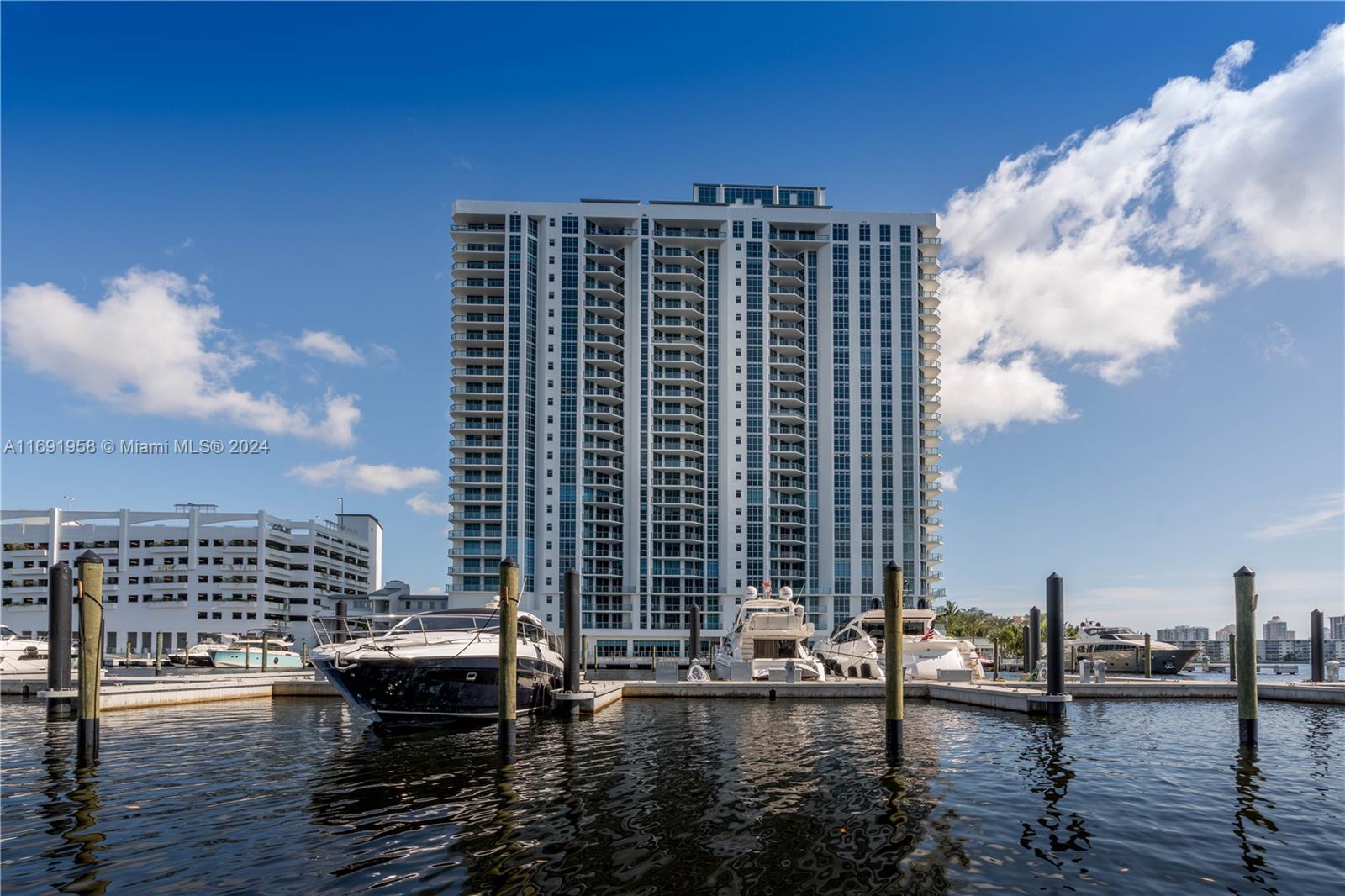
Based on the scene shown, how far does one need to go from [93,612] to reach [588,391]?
84.7m

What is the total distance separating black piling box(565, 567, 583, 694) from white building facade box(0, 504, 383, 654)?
92009mm

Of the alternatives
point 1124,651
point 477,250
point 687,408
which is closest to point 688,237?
point 687,408

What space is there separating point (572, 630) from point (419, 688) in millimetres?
6758

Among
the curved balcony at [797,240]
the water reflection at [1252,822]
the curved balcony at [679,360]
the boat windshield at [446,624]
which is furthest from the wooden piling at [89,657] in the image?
the curved balcony at [797,240]

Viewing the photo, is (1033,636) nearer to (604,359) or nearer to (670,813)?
(670,813)

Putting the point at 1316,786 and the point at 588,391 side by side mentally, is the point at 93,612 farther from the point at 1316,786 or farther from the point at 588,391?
the point at 588,391

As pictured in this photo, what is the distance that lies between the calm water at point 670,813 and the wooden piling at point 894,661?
2.66 ft

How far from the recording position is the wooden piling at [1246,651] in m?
23.3

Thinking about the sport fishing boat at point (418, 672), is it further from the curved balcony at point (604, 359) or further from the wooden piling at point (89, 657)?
the curved balcony at point (604, 359)

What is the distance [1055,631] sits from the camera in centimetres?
3147

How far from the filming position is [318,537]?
426 feet

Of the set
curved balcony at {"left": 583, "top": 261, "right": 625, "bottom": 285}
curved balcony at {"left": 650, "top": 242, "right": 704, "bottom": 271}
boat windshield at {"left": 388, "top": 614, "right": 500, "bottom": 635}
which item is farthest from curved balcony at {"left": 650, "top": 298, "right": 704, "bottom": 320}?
boat windshield at {"left": 388, "top": 614, "right": 500, "bottom": 635}

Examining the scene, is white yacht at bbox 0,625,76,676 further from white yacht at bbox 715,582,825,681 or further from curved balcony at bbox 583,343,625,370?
curved balcony at bbox 583,343,625,370

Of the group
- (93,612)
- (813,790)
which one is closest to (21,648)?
(93,612)
